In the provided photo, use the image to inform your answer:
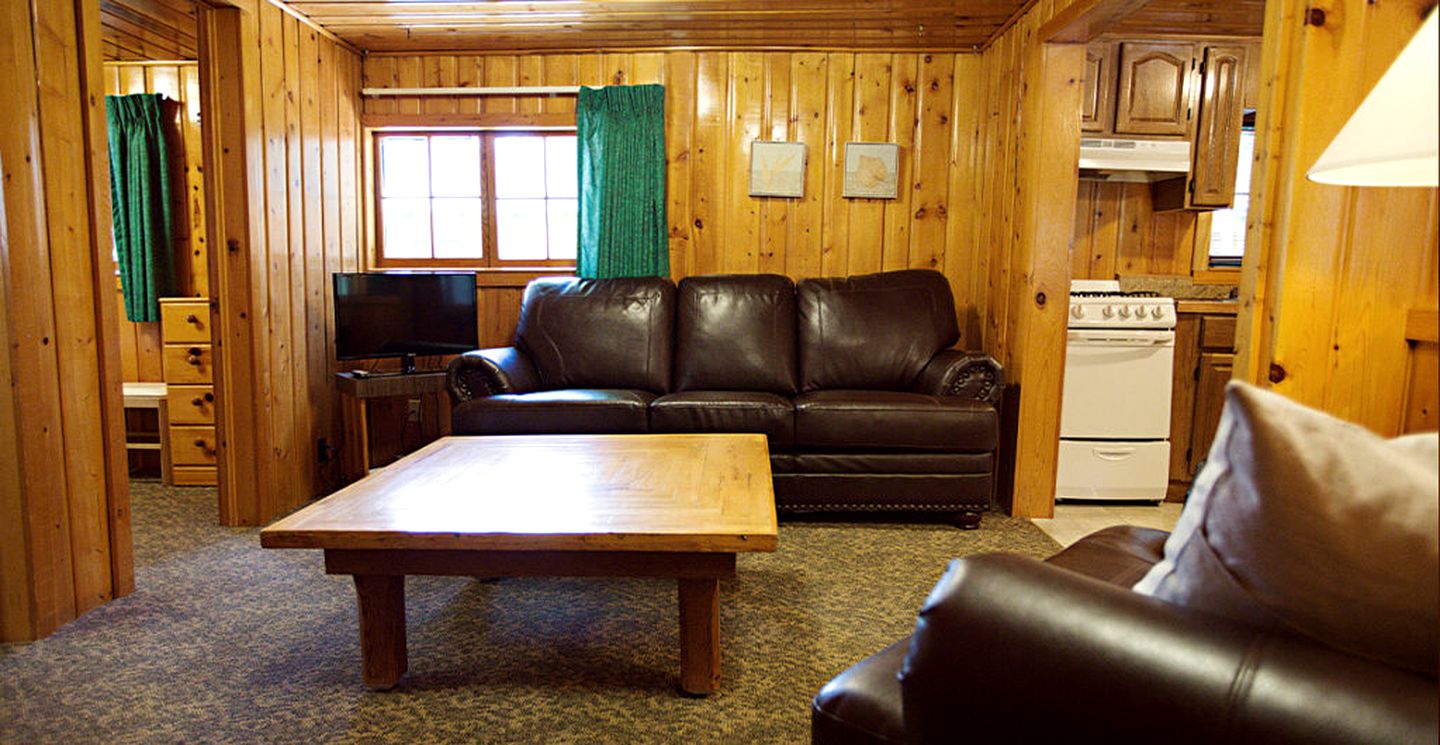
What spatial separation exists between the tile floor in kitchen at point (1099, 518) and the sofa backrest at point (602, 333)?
1.81 metres

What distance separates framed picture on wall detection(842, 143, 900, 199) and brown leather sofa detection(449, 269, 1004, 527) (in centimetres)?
52

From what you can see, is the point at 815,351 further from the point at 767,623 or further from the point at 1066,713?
the point at 1066,713

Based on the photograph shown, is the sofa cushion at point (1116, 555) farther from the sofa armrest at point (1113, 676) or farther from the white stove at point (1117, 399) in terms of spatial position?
the white stove at point (1117, 399)

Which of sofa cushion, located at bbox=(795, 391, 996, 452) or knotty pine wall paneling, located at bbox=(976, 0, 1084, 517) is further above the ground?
knotty pine wall paneling, located at bbox=(976, 0, 1084, 517)

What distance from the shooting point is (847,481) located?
3.13m

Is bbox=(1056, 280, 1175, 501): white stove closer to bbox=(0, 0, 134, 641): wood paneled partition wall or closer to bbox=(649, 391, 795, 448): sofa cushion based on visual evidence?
bbox=(649, 391, 795, 448): sofa cushion

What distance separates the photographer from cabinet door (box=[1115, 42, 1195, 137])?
3668 millimetres

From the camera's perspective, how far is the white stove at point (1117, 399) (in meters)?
3.47

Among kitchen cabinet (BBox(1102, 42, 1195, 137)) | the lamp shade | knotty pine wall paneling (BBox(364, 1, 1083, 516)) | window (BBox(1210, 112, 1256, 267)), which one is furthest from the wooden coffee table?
window (BBox(1210, 112, 1256, 267))

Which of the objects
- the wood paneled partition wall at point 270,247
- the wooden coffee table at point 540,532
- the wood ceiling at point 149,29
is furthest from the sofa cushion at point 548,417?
the wood ceiling at point 149,29

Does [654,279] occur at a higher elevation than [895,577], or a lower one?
higher

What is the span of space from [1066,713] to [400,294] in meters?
3.49

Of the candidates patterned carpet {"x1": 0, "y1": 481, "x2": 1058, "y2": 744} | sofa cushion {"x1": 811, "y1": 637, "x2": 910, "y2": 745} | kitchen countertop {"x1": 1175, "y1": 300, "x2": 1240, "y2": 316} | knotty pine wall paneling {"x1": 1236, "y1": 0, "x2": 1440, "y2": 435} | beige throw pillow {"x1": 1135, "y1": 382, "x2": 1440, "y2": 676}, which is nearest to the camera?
beige throw pillow {"x1": 1135, "y1": 382, "x2": 1440, "y2": 676}

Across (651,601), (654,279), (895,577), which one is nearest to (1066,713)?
(651,601)
